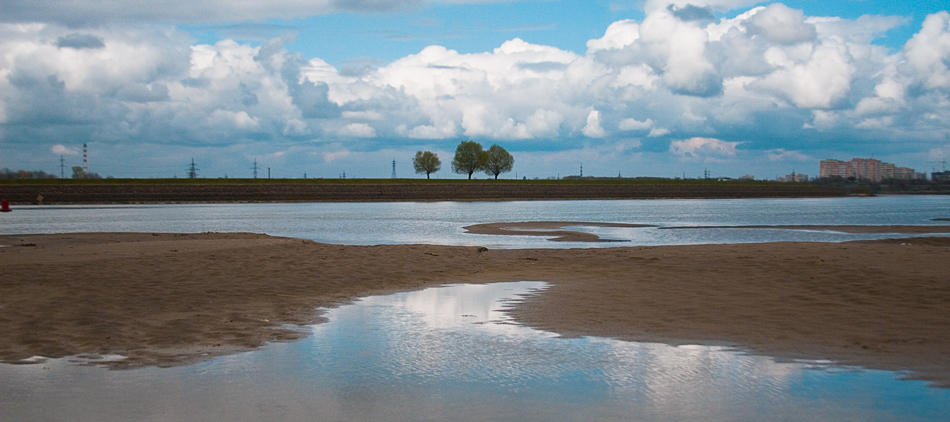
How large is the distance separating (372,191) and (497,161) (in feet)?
163

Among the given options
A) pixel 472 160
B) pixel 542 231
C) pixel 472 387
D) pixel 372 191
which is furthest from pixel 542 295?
pixel 472 160

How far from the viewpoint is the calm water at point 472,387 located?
640 centimetres

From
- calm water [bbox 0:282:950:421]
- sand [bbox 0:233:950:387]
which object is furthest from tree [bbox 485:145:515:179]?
calm water [bbox 0:282:950:421]

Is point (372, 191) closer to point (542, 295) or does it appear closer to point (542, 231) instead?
point (542, 231)

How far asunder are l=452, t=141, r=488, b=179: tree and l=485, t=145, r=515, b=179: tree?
2.43 m

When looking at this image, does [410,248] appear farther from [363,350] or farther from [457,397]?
[457,397]

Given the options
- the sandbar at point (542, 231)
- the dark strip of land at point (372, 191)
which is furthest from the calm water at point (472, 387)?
the dark strip of land at point (372, 191)

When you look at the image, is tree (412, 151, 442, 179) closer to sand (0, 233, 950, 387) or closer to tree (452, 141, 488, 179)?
tree (452, 141, 488, 179)

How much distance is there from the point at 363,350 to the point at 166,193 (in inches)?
4393

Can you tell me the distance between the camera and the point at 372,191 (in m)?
124

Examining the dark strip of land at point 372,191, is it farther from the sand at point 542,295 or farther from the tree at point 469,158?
the sand at point 542,295

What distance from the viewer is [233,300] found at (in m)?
12.7

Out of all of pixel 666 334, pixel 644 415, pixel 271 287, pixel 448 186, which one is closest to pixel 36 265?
pixel 271 287

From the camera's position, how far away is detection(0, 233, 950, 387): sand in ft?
30.1
